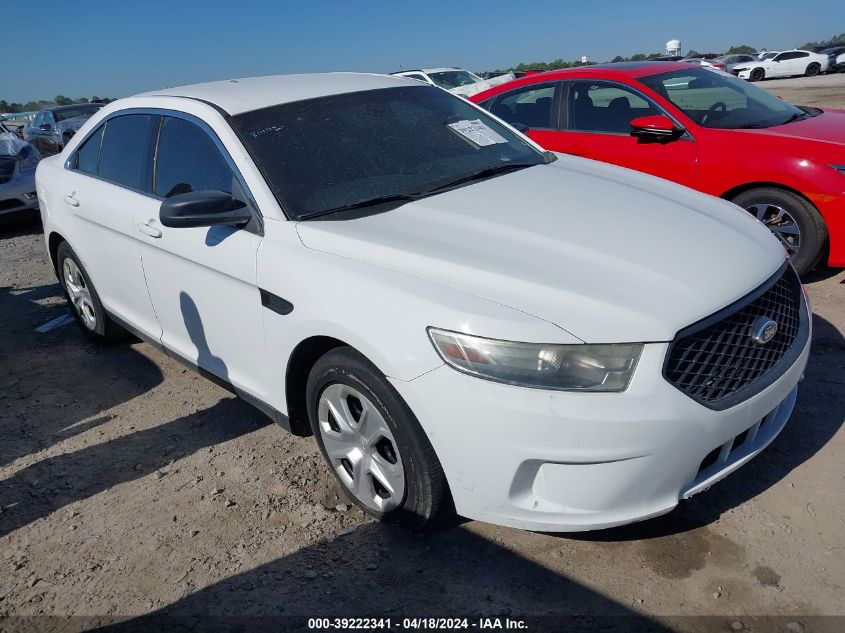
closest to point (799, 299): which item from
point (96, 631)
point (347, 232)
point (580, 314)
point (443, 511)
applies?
point (580, 314)

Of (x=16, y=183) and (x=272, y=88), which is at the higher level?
(x=272, y=88)

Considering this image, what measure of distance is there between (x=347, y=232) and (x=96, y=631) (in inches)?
66.2

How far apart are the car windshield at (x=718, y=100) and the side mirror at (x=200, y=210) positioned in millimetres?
3802

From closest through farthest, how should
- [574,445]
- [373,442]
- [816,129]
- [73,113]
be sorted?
[574,445] < [373,442] < [816,129] < [73,113]

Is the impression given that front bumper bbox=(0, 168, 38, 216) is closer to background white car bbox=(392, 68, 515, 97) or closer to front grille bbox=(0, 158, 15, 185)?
front grille bbox=(0, 158, 15, 185)

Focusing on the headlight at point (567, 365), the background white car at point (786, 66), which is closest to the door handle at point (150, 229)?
the headlight at point (567, 365)

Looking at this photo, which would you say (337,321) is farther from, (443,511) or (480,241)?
(443,511)

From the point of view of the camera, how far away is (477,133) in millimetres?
3635

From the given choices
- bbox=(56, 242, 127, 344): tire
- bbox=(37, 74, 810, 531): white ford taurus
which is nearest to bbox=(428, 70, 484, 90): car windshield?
bbox=(56, 242, 127, 344): tire

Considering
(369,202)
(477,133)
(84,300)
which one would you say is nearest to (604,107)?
(477,133)

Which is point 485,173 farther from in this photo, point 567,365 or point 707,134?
point 707,134

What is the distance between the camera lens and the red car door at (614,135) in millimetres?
5121

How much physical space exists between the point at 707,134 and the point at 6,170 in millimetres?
8407

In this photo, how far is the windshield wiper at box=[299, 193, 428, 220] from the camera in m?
2.82
